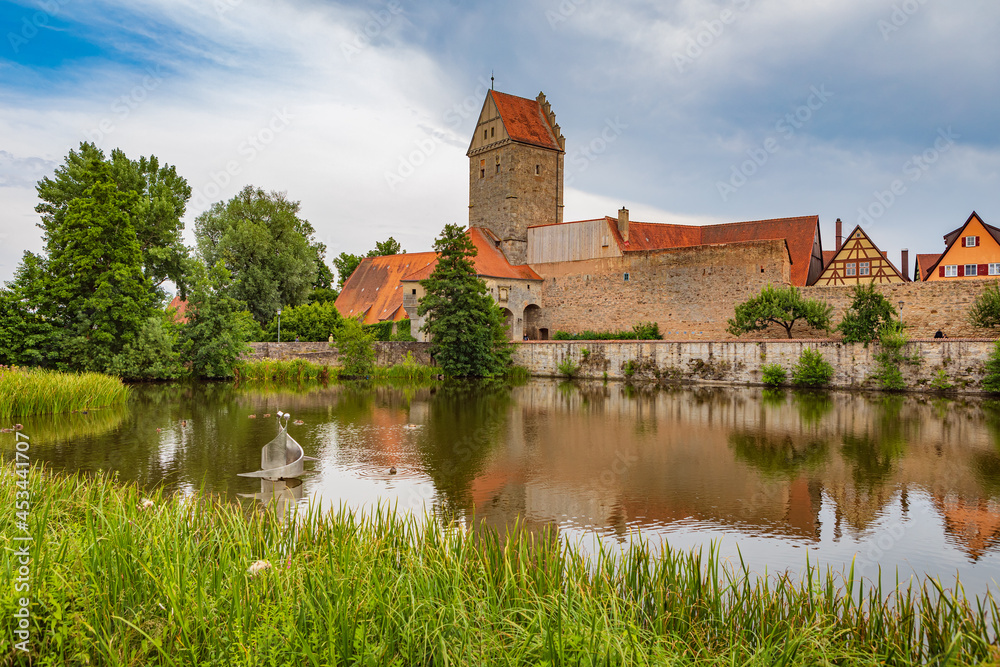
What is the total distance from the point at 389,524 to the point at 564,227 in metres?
35.7

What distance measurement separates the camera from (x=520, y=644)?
136 inches

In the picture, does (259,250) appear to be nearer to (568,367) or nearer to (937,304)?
(568,367)

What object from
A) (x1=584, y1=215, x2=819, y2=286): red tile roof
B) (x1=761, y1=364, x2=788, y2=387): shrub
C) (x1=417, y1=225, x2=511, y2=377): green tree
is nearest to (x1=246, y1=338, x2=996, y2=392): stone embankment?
(x1=761, y1=364, x2=788, y2=387): shrub

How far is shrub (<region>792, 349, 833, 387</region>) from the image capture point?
87.7ft

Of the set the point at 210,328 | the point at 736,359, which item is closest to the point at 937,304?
the point at 736,359

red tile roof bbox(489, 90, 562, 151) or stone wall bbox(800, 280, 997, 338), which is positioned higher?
red tile roof bbox(489, 90, 562, 151)

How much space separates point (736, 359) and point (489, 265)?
15286 millimetres

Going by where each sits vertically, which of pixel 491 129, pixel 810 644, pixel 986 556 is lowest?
Result: pixel 986 556

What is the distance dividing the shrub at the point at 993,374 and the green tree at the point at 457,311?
19.8 meters

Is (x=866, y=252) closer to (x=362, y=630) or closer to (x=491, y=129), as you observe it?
(x=491, y=129)

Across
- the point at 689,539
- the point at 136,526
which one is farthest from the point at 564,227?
the point at 136,526

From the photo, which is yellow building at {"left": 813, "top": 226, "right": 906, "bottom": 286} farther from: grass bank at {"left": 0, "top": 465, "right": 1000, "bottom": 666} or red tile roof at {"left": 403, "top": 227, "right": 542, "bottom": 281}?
grass bank at {"left": 0, "top": 465, "right": 1000, "bottom": 666}

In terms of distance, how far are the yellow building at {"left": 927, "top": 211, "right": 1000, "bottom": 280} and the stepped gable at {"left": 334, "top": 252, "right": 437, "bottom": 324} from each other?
88.9 ft

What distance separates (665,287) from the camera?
3591 centimetres
